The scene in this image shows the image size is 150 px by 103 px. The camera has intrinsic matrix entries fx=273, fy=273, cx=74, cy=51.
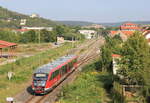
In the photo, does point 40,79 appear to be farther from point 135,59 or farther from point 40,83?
point 135,59

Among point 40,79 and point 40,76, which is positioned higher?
point 40,76

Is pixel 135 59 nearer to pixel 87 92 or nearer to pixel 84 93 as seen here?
pixel 87 92

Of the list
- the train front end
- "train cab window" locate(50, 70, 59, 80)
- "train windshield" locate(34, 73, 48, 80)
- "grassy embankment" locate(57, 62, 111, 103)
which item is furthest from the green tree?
the train front end

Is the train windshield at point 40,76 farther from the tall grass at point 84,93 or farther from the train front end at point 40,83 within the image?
the tall grass at point 84,93

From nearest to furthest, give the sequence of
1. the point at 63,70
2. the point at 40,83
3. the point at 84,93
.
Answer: the point at 84,93 → the point at 40,83 → the point at 63,70

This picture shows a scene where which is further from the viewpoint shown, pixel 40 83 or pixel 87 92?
pixel 87 92

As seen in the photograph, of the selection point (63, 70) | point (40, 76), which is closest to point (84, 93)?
point (40, 76)

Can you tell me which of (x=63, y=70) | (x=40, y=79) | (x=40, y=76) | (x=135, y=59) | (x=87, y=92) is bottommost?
(x=87, y=92)

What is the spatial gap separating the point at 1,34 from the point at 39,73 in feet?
297

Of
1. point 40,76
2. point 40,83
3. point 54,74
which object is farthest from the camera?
point 54,74

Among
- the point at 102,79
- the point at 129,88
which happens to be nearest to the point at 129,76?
the point at 129,88

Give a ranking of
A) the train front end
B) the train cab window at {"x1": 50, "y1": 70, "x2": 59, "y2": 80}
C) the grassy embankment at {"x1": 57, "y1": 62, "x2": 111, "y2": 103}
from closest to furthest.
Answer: the grassy embankment at {"x1": 57, "y1": 62, "x2": 111, "y2": 103}, the train front end, the train cab window at {"x1": 50, "y1": 70, "x2": 59, "y2": 80}

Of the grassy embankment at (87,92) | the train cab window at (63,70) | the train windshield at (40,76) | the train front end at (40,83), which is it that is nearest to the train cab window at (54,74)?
the train windshield at (40,76)

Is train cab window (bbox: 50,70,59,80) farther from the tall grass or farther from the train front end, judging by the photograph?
the tall grass
